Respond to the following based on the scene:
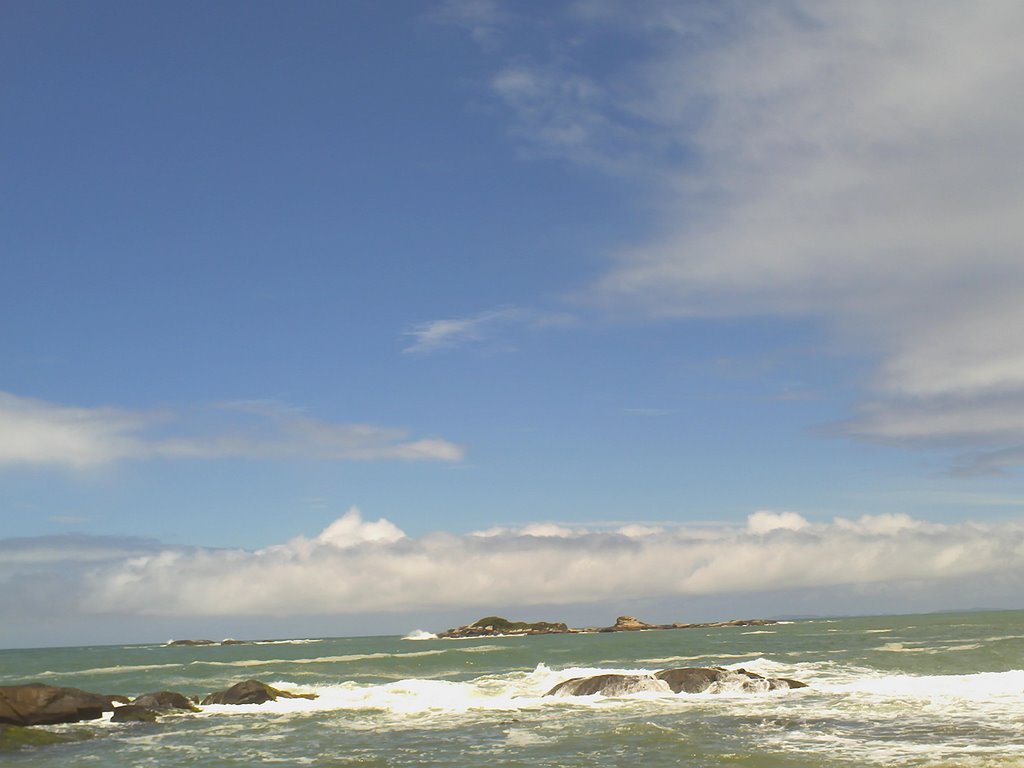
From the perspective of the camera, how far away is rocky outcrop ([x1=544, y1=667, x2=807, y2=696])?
3791cm

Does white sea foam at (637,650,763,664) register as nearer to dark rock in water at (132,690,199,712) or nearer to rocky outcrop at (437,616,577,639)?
dark rock in water at (132,690,199,712)

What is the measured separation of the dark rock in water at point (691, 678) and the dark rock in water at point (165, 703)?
20.1 metres

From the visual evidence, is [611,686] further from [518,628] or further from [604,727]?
[518,628]

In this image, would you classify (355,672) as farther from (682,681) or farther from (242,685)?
(682,681)

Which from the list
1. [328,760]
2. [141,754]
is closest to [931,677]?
[328,760]

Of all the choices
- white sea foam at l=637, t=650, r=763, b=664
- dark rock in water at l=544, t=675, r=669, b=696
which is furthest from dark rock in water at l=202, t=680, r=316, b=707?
white sea foam at l=637, t=650, r=763, b=664

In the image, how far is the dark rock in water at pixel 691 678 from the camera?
38.2 m

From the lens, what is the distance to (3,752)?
26.5 metres

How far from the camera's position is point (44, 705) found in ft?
106

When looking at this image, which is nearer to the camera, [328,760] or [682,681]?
[328,760]

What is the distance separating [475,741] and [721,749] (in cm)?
738

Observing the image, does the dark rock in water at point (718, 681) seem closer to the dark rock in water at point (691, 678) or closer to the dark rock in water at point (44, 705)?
the dark rock in water at point (691, 678)

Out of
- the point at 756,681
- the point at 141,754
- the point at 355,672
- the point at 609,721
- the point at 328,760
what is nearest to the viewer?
the point at 328,760

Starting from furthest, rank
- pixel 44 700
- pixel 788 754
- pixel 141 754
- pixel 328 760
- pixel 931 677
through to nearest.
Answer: pixel 931 677 → pixel 44 700 → pixel 141 754 → pixel 328 760 → pixel 788 754
